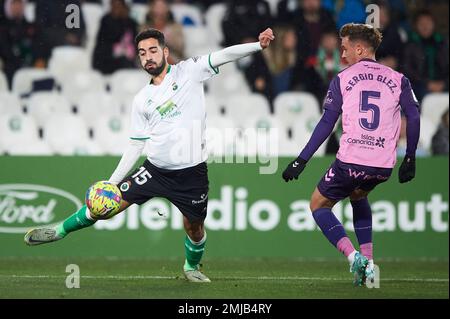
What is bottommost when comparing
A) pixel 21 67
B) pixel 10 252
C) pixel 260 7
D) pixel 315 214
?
pixel 10 252

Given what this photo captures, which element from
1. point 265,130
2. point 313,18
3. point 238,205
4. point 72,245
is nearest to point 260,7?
point 313,18

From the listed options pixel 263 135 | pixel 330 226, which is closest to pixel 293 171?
pixel 330 226

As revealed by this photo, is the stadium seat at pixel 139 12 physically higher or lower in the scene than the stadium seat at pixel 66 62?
higher

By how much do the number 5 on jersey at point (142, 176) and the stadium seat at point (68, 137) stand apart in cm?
481

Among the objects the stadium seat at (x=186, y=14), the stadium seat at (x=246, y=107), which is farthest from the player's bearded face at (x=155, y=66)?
the stadium seat at (x=186, y=14)

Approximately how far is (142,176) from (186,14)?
23.3ft

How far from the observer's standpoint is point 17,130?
14812 mm

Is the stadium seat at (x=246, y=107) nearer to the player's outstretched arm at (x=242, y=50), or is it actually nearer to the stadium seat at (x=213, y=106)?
the stadium seat at (x=213, y=106)

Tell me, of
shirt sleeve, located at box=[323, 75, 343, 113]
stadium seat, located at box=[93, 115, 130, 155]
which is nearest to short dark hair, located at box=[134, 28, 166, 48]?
shirt sleeve, located at box=[323, 75, 343, 113]

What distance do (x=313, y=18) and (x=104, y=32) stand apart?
3.18 metres

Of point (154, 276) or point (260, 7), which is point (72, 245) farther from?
point (260, 7)

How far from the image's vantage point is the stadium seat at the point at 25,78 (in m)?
15.4

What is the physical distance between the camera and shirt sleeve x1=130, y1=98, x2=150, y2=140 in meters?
9.97

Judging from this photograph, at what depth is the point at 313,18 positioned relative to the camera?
619 inches
